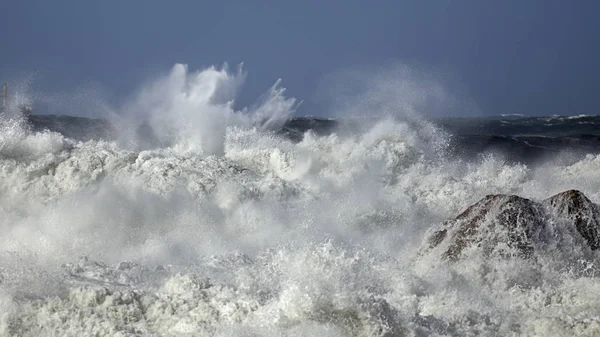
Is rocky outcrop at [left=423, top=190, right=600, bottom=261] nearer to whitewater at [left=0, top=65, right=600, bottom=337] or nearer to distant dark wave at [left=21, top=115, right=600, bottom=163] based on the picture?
whitewater at [left=0, top=65, right=600, bottom=337]

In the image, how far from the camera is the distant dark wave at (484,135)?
18669 millimetres

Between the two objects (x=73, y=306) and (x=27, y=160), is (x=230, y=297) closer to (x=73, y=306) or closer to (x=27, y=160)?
(x=73, y=306)

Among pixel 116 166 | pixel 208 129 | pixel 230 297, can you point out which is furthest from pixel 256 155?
pixel 230 297

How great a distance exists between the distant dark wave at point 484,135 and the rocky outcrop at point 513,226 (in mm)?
7687

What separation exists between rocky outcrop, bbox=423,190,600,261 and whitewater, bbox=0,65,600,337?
0.25m

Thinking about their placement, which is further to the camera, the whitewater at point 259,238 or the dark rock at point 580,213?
the dark rock at point 580,213

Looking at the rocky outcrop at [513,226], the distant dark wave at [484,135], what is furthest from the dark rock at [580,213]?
the distant dark wave at [484,135]

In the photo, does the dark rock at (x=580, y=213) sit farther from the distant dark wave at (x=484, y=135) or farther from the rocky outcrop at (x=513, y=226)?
the distant dark wave at (x=484, y=135)

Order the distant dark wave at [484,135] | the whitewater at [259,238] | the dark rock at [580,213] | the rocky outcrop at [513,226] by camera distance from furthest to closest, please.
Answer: the distant dark wave at [484,135] → the dark rock at [580,213] → the rocky outcrop at [513,226] → the whitewater at [259,238]

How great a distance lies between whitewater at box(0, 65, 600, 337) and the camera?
561 centimetres

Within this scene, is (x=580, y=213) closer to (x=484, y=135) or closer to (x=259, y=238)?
(x=259, y=238)

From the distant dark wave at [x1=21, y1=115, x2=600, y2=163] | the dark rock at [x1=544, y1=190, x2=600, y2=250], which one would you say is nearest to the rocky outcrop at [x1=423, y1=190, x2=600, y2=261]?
the dark rock at [x1=544, y1=190, x2=600, y2=250]

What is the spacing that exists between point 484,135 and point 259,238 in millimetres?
17357

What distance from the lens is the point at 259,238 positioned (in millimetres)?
10062
